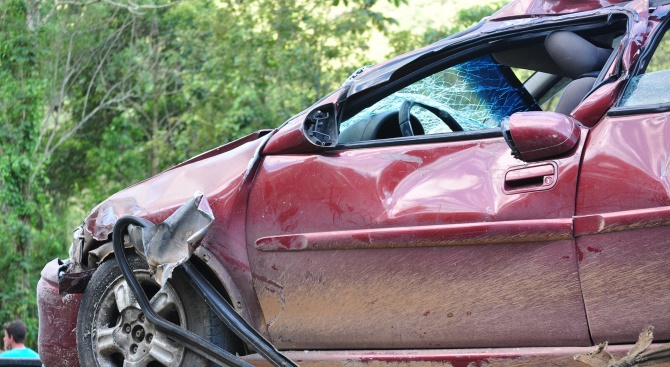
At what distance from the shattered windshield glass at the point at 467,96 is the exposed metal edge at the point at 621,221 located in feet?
3.93

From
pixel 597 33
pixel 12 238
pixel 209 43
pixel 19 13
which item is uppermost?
pixel 597 33

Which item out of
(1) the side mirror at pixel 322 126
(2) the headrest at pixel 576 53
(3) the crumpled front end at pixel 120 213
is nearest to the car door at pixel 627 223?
(2) the headrest at pixel 576 53

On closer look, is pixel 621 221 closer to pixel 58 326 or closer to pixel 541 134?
pixel 541 134

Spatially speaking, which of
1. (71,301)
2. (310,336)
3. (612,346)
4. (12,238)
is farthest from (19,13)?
(612,346)

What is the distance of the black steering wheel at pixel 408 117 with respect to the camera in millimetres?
4027

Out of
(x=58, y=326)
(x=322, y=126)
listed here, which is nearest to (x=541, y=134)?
(x=322, y=126)

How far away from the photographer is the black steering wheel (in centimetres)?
403

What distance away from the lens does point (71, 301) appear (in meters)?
4.20

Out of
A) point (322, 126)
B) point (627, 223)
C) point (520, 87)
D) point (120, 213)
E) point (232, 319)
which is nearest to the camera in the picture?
point (627, 223)

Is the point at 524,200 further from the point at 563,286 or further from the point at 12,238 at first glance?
the point at 12,238

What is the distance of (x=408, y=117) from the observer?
4066 millimetres

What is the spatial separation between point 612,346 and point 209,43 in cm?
1606

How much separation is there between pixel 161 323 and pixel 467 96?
1.64 metres

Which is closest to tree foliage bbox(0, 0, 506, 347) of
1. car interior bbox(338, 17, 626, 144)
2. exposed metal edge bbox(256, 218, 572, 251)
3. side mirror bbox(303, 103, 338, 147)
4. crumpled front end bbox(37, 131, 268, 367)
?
car interior bbox(338, 17, 626, 144)
